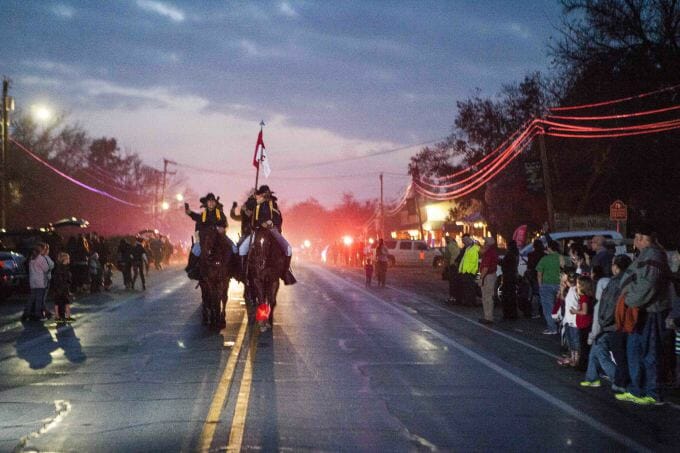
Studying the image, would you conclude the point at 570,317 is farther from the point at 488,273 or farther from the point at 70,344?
the point at 70,344

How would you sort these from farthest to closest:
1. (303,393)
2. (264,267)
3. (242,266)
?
(242,266) < (264,267) < (303,393)

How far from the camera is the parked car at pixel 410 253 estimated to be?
48.7 m

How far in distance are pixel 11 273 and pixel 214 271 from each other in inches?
331

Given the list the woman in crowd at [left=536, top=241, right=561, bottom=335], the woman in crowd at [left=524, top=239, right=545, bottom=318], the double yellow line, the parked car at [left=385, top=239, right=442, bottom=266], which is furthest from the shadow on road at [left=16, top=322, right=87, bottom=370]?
the parked car at [left=385, top=239, right=442, bottom=266]

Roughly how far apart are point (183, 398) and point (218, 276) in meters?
6.55

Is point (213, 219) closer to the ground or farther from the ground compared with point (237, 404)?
farther from the ground

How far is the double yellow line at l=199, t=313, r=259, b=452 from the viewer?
625 cm

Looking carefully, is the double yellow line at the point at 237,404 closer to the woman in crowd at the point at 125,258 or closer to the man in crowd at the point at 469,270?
the man in crowd at the point at 469,270

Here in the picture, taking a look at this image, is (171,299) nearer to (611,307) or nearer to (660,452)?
(611,307)

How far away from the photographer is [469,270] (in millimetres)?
19328

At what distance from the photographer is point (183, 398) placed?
25.9 feet

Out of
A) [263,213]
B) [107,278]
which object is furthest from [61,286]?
[107,278]

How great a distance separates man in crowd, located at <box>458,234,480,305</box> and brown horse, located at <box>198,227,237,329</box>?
6736 mm

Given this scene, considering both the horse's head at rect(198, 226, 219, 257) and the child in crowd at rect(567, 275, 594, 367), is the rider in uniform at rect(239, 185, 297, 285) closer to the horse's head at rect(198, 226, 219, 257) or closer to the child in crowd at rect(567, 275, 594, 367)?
the horse's head at rect(198, 226, 219, 257)
